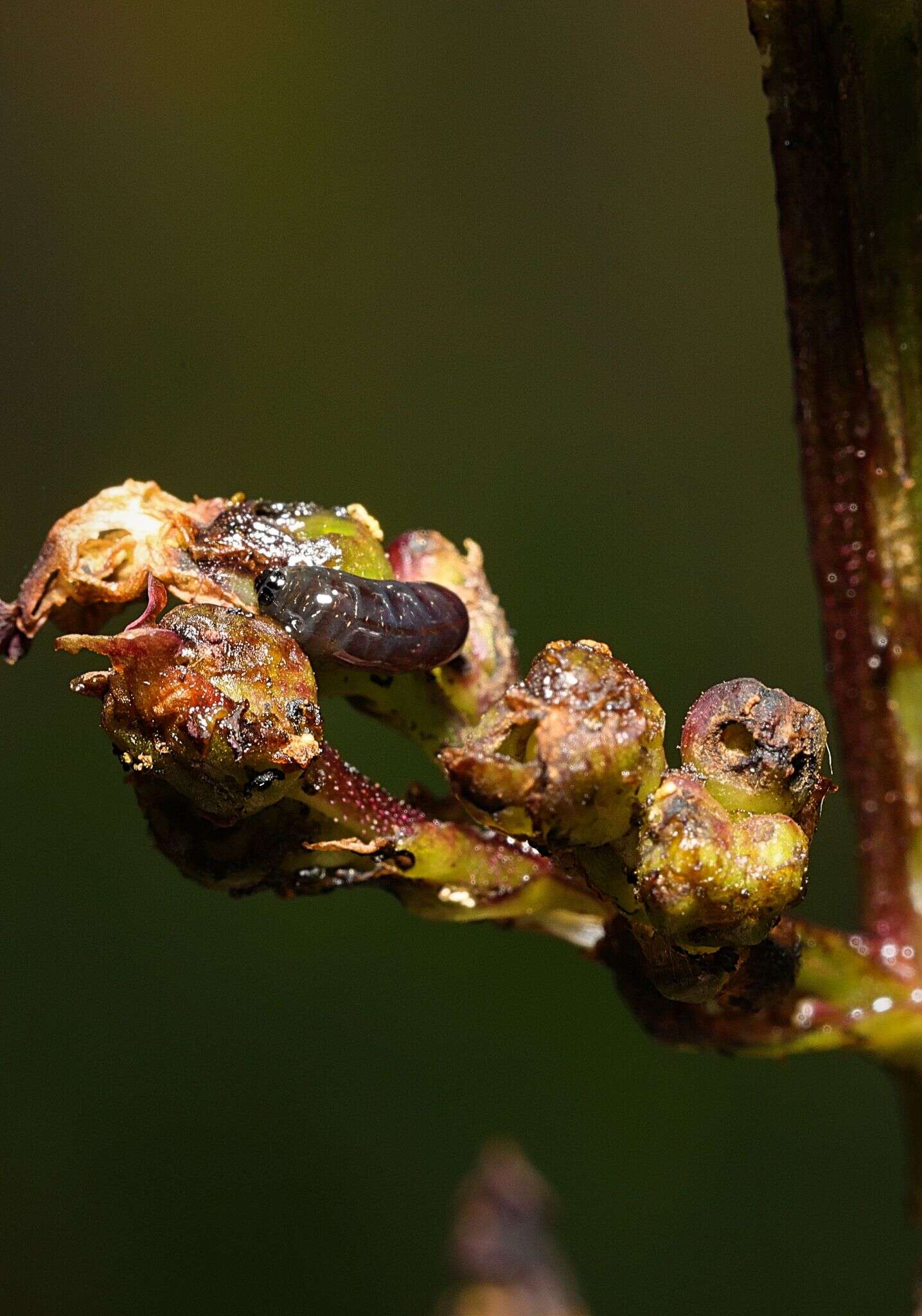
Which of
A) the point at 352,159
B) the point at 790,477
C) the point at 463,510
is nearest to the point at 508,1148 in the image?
the point at 463,510

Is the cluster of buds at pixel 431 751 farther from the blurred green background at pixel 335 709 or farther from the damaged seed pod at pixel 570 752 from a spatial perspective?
the blurred green background at pixel 335 709

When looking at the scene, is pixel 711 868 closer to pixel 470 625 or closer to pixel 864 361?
pixel 470 625

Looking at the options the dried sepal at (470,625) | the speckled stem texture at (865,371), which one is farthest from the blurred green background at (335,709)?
the dried sepal at (470,625)

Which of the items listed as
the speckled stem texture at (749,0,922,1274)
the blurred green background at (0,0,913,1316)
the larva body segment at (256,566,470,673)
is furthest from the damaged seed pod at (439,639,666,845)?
the blurred green background at (0,0,913,1316)

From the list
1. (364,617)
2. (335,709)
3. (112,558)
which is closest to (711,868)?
(364,617)

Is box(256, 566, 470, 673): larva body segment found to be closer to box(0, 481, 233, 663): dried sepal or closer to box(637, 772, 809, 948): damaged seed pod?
box(0, 481, 233, 663): dried sepal

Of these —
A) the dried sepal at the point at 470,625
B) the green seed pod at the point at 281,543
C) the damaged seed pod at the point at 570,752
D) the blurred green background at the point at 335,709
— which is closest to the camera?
the damaged seed pod at the point at 570,752
